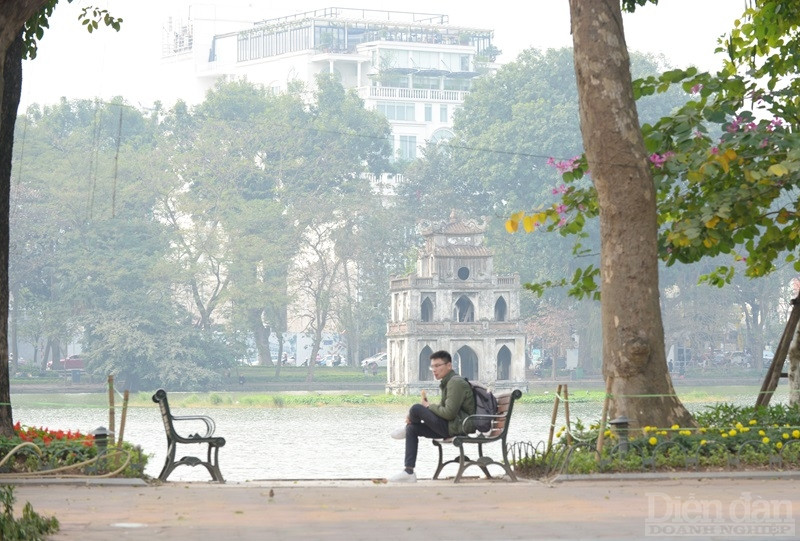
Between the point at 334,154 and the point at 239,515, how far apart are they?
73340 millimetres

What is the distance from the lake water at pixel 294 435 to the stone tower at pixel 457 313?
584 centimetres

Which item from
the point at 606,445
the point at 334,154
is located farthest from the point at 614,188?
the point at 334,154

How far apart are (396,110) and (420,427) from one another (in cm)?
10172

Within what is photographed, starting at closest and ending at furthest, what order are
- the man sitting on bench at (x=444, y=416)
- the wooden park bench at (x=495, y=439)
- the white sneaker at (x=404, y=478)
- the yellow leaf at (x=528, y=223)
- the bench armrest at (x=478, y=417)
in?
the yellow leaf at (x=528, y=223) < the wooden park bench at (x=495, y=439) < the white sneaker at (x=404, y=478) < the bench armrest at (x=478, y=417) < the man sitting on bench at (x=444, y=416)

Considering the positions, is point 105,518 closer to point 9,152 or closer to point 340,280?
point 9,152

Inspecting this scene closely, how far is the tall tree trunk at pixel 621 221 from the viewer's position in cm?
1223

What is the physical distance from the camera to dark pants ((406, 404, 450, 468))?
1215 cm

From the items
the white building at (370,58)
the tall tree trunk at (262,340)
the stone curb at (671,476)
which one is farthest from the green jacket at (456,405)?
the white building at (370,58)

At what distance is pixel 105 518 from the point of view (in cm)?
880

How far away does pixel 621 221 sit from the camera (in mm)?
12352

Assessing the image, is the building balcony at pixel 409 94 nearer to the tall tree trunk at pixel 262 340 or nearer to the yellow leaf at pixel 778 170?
the tall tree trunk at pixel 262 340

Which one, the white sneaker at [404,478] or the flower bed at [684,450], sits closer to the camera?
the flower bed at [684,450]

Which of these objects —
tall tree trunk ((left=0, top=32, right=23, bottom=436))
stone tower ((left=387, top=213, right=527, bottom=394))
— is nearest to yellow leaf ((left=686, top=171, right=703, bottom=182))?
tall tree trunk ((left=0, top=32, right=23, bottom=436))

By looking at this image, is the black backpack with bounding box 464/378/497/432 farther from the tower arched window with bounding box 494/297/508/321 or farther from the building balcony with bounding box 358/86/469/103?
the building balcony with bounding box 358/86/469/103
